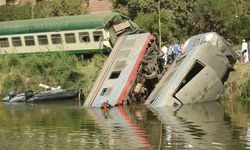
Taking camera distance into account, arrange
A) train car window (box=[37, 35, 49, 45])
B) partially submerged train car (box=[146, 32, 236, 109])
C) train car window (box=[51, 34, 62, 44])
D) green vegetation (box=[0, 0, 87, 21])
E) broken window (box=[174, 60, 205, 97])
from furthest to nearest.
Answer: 1. green vegetation (box=[0, 0, 87, 21])
2. train car window (box=[37, 35, 49, 45])
3. train car window (box=[51, 34, 62, 44])
4. broken window (box=[174, 60, 205, 97])
5. partially submerged train car (box=[146, 32, 236, 109])

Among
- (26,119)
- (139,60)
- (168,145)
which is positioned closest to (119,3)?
(139,60)

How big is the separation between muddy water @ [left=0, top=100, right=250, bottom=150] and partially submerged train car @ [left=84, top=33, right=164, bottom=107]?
118cm

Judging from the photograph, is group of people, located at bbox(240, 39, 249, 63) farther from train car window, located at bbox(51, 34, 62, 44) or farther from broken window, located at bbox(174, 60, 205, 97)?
train car window, located at bbox(51, 34, 62, 44)

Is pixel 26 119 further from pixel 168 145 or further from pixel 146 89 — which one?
pixel 168 145

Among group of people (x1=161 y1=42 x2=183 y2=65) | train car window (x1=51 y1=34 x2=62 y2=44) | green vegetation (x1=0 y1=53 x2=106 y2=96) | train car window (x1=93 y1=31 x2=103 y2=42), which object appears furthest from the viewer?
train car window (x1=51 y1=34 x2=62 y2=44)

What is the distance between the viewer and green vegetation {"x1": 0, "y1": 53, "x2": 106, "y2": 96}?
41.1 meters

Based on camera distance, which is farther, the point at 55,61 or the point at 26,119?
the point at 55,61

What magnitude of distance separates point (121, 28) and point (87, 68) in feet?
13.6

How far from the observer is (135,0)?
5612 cm

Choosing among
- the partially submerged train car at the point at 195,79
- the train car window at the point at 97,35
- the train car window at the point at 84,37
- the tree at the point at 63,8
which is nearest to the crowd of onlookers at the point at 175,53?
the partially submerged train car at the point at 195,79

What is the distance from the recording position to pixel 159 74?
34844mm

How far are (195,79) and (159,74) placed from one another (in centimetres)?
455

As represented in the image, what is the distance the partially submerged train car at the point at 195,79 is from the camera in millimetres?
30344

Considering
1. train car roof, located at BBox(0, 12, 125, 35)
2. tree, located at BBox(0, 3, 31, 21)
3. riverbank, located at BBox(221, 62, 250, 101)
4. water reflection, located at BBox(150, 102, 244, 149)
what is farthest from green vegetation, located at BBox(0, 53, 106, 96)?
tree, located at BBox(0, 3, 31, 21)
